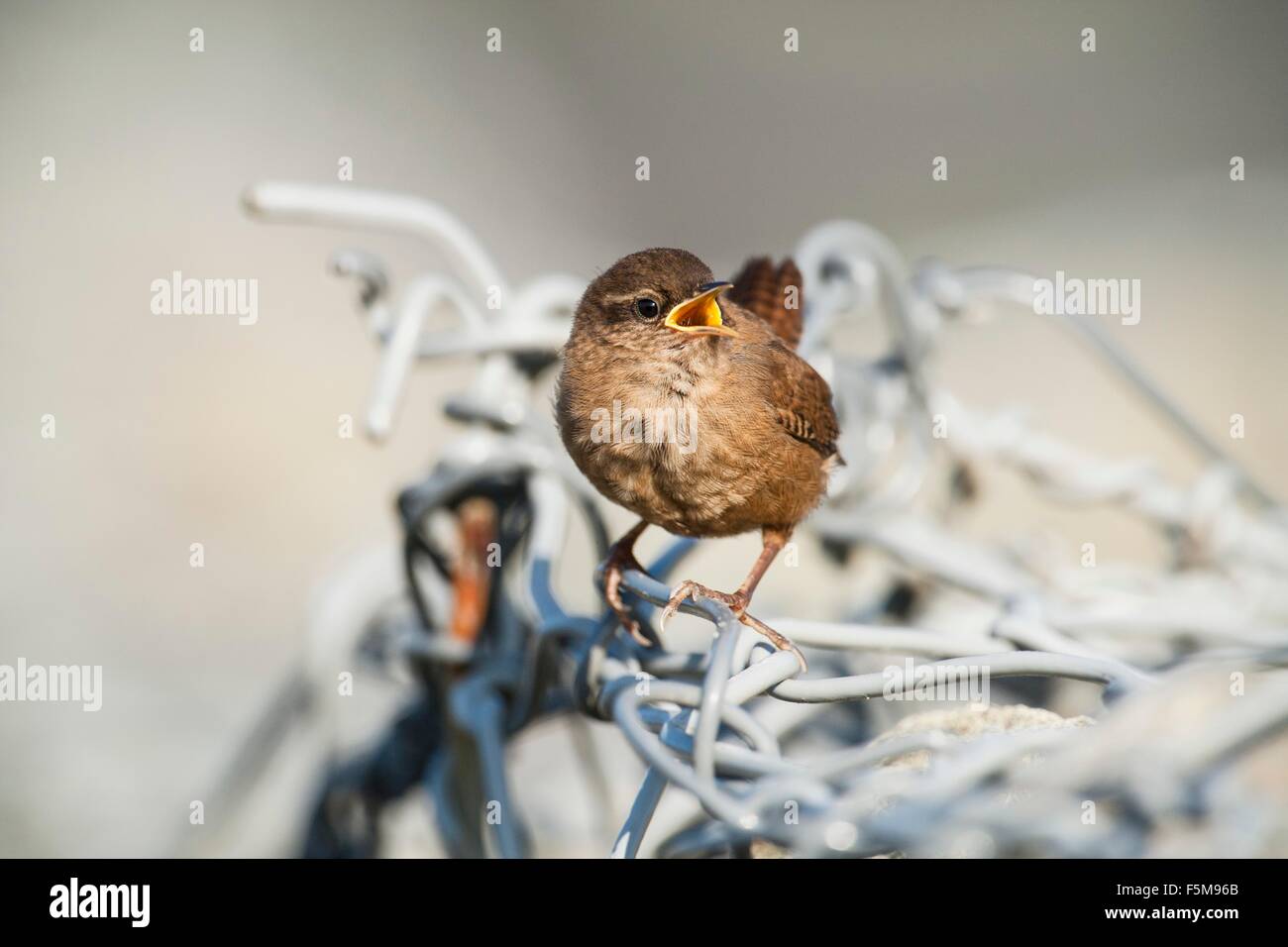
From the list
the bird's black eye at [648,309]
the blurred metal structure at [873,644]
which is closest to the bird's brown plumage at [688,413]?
the bird's black eye at [648,309]

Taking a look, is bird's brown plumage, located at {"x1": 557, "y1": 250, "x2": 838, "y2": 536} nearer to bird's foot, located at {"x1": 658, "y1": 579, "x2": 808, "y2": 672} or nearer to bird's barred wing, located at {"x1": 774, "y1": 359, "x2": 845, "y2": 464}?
bird's barred wing, located at {"x1": 774, "y1": 359, "x2": 845, "y2": 464}

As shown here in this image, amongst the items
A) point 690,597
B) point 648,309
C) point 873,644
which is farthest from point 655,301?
point 873,644

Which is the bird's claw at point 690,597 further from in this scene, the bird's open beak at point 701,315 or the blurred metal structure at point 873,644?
the bird's open beak at point 701,315

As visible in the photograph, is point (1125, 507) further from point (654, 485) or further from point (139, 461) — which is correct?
point (139, 461)

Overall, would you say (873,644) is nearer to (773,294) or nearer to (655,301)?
(655,301)

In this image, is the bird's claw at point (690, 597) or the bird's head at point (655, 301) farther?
the bird's head at point (655, 301)

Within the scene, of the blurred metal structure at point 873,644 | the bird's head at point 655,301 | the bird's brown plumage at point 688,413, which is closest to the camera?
the blurred metal structure at point 873,644

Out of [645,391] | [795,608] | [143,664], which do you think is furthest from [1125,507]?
[143,664]

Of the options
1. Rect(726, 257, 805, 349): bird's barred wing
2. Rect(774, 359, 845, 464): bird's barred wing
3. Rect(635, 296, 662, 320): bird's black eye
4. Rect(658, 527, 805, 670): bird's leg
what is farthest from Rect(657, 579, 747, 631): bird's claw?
Rect(726, 257, 805, 349): bird's barred wing
